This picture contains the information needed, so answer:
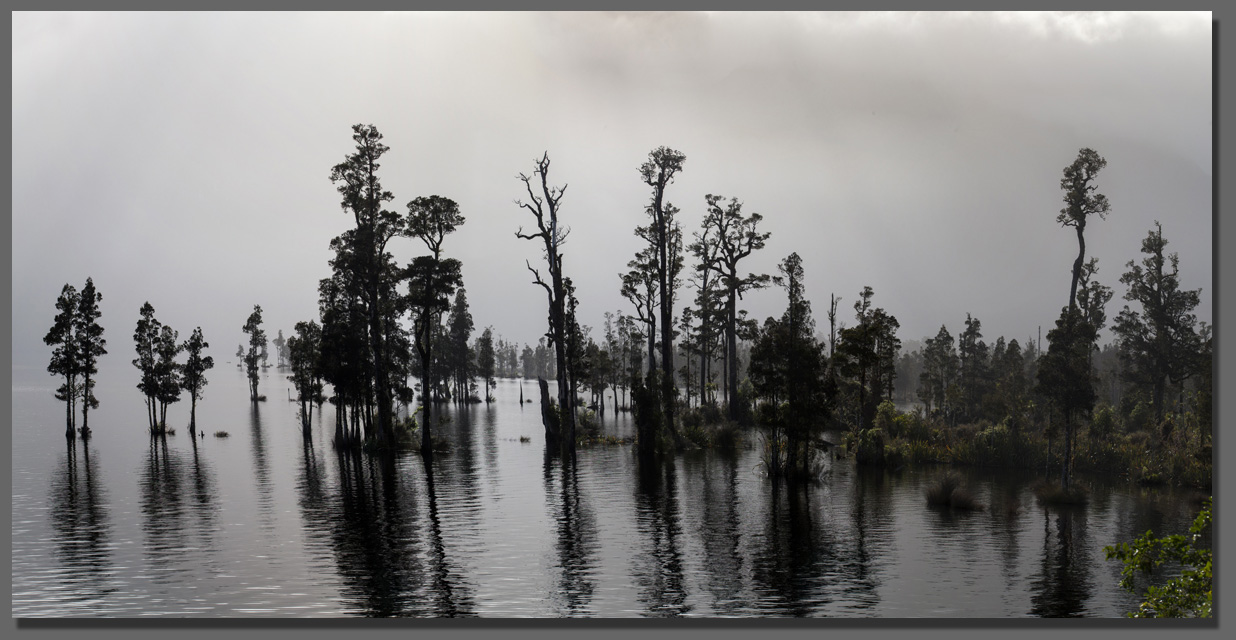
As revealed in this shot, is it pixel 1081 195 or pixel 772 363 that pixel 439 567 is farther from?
pixel 1081 195

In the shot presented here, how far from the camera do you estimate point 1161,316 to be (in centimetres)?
6175

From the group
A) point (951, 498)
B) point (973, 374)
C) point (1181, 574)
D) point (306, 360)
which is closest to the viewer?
point (1181, 574)

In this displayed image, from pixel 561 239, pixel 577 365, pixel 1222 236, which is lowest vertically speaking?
pixel 577 365

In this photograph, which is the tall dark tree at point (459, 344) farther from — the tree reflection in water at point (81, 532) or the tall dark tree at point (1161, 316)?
the tall dark tree at point (1161, 316)

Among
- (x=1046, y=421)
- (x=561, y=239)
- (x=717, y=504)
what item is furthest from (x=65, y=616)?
(x=1046, y=421)

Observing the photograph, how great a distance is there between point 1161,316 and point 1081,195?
21.1m

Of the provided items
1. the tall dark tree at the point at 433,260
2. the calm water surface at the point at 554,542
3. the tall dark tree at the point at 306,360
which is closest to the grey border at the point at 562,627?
the calm water surface at the point at 554,542

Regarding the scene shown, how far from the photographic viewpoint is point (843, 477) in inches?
1554

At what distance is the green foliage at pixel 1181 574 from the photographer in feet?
43.7

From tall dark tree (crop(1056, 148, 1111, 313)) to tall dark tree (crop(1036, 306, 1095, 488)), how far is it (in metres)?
16.0

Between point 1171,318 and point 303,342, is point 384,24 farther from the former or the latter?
point 1171,318

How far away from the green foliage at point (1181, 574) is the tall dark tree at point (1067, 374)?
55.3 feet

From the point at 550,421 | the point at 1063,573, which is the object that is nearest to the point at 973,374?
the point at 550,421

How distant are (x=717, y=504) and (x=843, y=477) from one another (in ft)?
35.0
